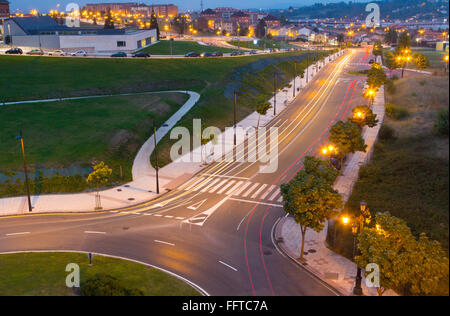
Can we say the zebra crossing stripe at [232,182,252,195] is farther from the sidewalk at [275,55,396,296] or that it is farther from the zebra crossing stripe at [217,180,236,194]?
the sidewalk at [275,55,396,296]

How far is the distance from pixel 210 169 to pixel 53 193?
1911cm

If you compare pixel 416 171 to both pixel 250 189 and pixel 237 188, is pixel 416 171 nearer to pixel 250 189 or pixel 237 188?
pixel 250 189

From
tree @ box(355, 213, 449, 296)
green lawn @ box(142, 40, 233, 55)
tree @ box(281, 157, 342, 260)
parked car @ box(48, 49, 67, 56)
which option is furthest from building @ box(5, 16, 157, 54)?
tree @ box(355, 213, 449, 296)

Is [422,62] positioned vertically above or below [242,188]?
above

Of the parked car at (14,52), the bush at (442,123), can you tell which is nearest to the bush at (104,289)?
the bush at (442,123)

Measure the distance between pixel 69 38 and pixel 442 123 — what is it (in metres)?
124

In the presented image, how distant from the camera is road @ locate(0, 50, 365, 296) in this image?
30000 millimetres

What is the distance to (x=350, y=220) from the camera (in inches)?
1447

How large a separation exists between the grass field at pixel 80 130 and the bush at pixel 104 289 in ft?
86.6

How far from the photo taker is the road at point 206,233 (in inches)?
1181

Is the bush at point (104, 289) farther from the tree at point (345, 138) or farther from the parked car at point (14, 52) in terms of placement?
the parked car at point (14, 52)

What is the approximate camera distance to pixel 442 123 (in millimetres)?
18266

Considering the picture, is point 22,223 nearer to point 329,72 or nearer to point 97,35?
point 97,35

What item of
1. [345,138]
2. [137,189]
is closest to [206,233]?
[137,189]
